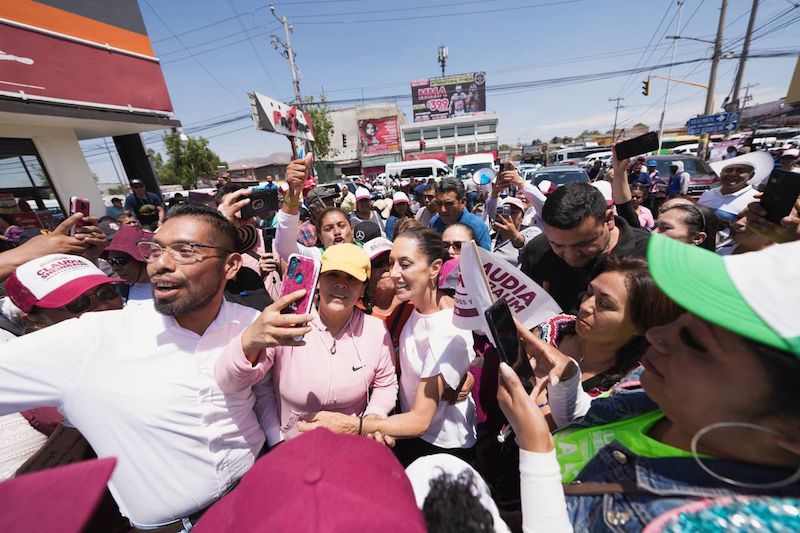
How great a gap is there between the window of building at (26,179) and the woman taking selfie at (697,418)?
10.7 metres

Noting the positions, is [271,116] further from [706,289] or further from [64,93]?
[64,93]

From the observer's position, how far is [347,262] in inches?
67.2

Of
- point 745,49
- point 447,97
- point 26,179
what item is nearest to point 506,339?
point 26,179

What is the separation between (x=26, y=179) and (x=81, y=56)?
313 cm

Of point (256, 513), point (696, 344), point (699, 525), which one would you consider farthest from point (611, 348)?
point (256, 513)

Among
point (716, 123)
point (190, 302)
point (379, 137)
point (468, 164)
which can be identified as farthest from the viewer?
point (379, 137)

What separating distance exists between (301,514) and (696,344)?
952mm

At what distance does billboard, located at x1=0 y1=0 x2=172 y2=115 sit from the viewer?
20.7ft

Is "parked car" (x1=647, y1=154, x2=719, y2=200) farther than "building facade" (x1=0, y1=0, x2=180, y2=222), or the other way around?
"parked car" (x1=647, y1=154, x2=719, y2=200)

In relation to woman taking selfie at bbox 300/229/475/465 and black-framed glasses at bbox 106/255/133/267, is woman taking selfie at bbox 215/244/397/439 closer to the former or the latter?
woman taking selfie at bbox 300/229/475/465

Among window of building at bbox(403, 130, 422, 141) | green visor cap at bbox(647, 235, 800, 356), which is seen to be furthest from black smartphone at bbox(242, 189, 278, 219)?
window of building at bbox(403, 130, 422, 141)

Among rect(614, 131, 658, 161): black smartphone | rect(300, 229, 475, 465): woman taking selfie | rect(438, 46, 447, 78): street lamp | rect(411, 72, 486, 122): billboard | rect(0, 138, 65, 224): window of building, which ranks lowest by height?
rect(300, 229, 475, 465): woman taking selfie

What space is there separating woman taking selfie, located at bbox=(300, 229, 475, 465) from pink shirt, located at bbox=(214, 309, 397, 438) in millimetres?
138

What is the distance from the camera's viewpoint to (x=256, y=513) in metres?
0.61
